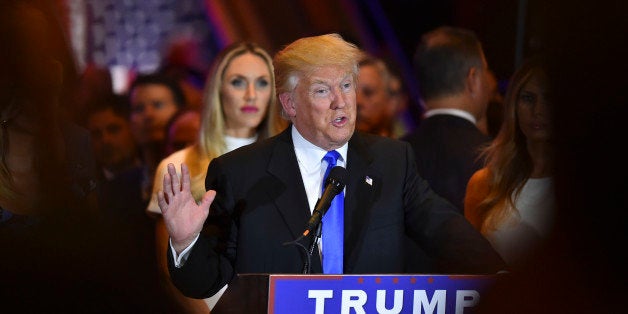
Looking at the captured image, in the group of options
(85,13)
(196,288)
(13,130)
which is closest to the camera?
(196,288)

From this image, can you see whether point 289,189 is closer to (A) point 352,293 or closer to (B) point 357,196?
(B) point 357,196

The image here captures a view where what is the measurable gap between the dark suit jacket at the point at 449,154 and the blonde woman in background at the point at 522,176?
295 mm

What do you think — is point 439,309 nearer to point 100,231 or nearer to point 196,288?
point 196,288

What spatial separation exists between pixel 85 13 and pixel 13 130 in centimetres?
157

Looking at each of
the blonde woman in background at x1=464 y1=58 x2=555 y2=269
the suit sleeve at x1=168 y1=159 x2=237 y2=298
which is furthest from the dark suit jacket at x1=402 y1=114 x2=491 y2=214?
the suit sleeve at x1=168 y1=159 x2=237 y2=298

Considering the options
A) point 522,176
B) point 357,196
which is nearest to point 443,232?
point 357,196

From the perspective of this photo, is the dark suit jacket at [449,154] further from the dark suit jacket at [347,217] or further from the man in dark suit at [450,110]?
the dark suit jacket at [347,217]

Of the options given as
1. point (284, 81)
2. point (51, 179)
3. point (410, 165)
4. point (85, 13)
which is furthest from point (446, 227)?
point (85, 13)

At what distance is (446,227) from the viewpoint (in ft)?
7.09

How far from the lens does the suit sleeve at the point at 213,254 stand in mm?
1973

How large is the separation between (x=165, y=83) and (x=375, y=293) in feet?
8.70

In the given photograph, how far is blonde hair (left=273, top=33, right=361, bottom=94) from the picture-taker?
212cm

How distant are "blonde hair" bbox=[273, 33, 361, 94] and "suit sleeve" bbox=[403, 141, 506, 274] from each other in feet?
1.07

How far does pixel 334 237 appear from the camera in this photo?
6.92ft
